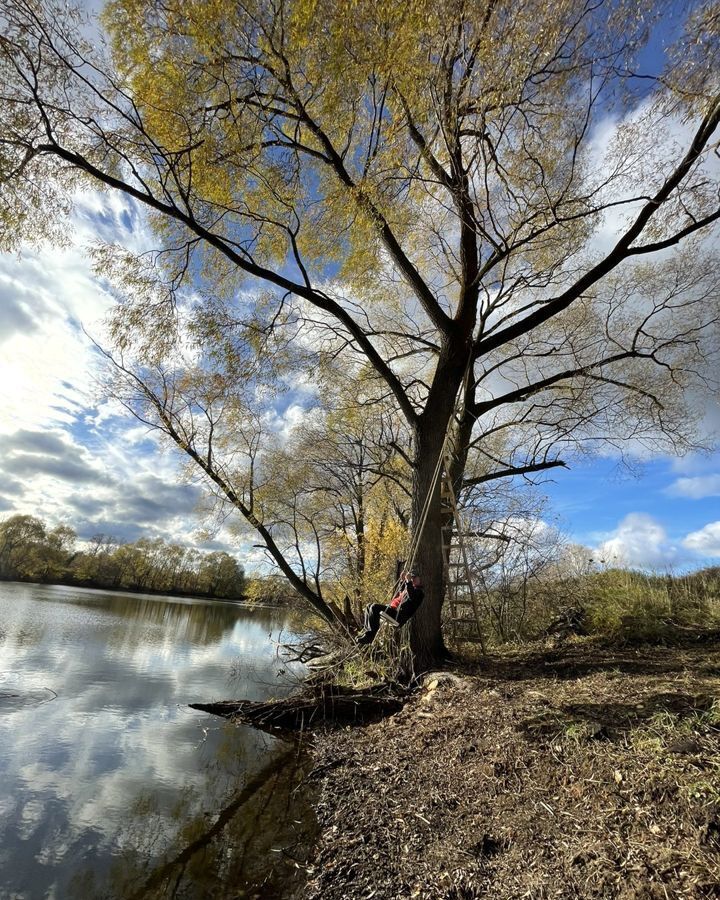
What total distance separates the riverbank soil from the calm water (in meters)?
0.56

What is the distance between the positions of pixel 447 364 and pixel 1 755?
25.3ft

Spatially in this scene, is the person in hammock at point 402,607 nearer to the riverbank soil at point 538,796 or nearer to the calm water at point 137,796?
the riverbank soil at point 538,796

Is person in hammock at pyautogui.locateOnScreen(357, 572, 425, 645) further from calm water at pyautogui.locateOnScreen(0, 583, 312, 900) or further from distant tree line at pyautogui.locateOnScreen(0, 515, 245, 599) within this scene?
distant tree line at pyautogui.locateOnScreen(0, 515, 245, 599)

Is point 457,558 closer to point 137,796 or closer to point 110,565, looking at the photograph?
point 137,796

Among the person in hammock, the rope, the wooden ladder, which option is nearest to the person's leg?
the person in hammock

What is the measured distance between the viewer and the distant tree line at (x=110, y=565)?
56.8 m

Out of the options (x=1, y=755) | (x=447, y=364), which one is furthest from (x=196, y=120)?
(x=1, y=755)

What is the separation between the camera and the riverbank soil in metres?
2.46

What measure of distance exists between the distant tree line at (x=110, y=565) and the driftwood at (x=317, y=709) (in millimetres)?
59247

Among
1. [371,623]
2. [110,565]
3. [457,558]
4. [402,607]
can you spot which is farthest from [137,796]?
[110,565]

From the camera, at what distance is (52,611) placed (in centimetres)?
2458

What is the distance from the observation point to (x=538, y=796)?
3.22m

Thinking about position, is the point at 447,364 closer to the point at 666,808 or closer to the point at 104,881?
the point at 666,808

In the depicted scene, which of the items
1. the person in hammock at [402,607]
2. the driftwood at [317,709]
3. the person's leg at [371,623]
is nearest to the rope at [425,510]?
the person in hammock at [402,607]
